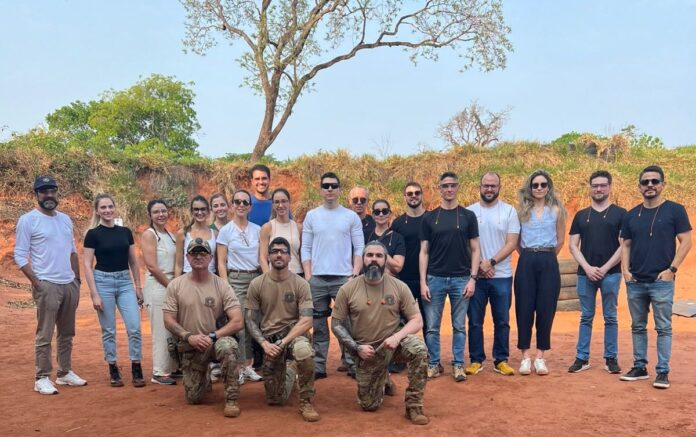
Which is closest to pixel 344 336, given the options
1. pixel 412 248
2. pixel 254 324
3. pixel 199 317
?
pixel 254 324

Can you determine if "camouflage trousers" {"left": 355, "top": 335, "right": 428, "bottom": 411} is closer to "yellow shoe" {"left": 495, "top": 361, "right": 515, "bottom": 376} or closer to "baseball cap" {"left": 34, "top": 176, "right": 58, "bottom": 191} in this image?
"yellow shoe" {"left": 495, "top": 361, "right": 515, "bottom": 376}

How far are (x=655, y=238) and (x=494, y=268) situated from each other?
5.24ft

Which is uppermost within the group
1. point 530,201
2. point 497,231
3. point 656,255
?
point 530,201

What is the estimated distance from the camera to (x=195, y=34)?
21984 mm

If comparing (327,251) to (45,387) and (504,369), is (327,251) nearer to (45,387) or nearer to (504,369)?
(504,369)

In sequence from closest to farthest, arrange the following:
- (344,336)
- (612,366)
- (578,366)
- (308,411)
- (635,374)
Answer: (308,411) → (344,336) → (635,374) → (612,366) → (578,366)

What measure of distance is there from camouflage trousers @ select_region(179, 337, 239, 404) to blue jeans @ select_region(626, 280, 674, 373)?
4.04 meters

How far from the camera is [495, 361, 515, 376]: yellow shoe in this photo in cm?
664

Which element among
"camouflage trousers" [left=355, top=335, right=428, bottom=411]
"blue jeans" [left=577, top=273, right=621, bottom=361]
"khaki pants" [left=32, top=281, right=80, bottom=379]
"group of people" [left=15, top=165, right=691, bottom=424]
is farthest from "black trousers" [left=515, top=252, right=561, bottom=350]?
"khaki pants" [left=32, top=281, right=80, bottom=379]

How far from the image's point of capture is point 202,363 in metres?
5.58

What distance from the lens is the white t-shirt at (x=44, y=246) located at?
5957mm

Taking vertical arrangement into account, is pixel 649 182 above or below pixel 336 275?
above

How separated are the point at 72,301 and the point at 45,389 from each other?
88 centimetres

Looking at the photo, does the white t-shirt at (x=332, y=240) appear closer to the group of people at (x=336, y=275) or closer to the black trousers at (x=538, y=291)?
the group of people at (x=336, y=275)
